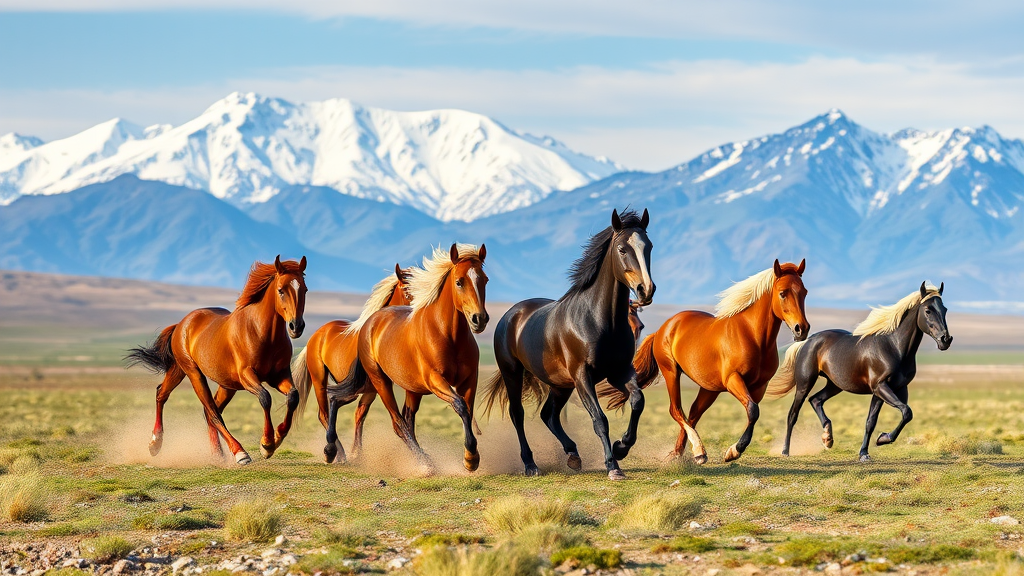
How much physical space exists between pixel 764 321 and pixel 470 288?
3397 mm

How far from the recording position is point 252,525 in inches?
395

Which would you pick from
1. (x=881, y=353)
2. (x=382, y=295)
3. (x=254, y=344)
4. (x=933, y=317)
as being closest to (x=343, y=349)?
(x=382, y=295)

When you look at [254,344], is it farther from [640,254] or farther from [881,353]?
[881,353]

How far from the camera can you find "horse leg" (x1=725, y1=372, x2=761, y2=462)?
1329 centimetres

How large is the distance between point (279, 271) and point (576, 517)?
233 inches

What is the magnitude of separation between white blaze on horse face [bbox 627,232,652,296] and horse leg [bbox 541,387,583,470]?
2288 mm

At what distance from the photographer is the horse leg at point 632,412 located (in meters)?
12.5

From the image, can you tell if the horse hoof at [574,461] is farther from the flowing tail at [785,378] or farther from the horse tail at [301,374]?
the flowing tail at [785,378]

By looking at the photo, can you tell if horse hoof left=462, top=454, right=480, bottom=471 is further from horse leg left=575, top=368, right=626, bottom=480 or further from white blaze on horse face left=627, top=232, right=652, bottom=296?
white blaze on horse face left=627, top=232, right=652, bottom=296

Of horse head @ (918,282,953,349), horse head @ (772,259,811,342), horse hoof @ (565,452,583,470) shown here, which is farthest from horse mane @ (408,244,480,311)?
horse head @ (918,282,953,349)

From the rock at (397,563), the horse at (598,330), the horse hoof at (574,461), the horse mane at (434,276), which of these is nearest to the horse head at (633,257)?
the horse at (598,330)

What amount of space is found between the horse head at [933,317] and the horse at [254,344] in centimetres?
765

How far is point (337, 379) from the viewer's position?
1631 cm

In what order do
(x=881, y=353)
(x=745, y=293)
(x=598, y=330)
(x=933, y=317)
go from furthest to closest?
Answer: 1. (x=881, y=353)
2. (x=933, y=317)
3. (x=745, y=293)
4. (x=598, y=330)
